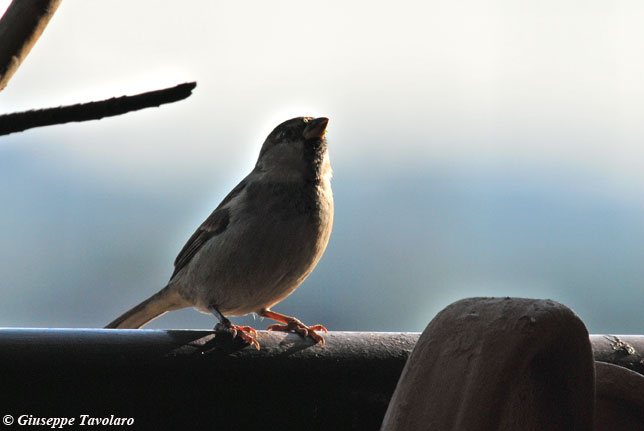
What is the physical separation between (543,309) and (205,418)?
712 millimetres

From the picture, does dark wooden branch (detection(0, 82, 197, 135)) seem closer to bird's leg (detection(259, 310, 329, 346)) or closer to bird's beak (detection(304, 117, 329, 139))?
bird's leg (detection(259, 310, 329, 346))

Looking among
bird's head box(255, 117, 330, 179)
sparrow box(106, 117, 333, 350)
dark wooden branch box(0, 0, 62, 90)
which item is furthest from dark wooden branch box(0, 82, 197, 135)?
bird's head box(255, 117, 330, 179)

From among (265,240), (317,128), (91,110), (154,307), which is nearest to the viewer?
(91,110)

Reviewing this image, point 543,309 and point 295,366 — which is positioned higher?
point 543,309

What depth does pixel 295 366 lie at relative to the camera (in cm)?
141

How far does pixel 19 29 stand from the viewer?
51 centimetres

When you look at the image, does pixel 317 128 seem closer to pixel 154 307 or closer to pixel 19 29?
pixel 154 307

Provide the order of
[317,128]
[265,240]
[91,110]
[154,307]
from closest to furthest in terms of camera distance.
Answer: [91,110] → [265,240] → [317,128] → [154,307]

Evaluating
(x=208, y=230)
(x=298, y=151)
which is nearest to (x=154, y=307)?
(x=208, y=230)

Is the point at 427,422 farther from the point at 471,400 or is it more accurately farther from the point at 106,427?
the point at 106,427

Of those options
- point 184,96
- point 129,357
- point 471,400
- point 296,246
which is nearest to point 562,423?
point 471,400

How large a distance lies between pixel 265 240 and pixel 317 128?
21.4 inches

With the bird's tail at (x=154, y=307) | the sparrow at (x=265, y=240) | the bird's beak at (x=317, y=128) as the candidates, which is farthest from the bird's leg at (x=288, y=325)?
→ the bird's beak at (x=317, y=128)

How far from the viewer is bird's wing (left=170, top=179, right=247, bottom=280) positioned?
2896mm
